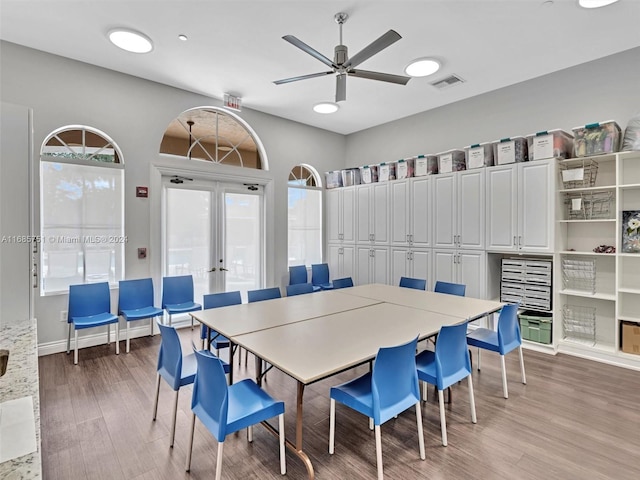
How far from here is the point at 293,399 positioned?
287 cm

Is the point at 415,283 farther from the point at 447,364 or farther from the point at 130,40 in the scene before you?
the point at 130,40

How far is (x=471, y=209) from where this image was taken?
4.48 meters

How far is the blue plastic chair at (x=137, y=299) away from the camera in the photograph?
13.2ft

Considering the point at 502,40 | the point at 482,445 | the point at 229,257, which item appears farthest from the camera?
the point at 229,257

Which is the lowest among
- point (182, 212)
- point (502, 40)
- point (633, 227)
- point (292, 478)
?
point (292, 478)

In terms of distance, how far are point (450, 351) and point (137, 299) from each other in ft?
12.2

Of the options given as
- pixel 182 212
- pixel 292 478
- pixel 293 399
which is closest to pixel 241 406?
pixel 292 478

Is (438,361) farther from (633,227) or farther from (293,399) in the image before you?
(633,227)

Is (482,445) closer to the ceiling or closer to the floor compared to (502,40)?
closer to the floor

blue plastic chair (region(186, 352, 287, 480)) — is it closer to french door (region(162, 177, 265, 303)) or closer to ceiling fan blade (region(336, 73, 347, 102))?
ceiling fan blade (region(336, 73, 347, 102))

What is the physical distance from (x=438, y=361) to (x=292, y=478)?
1168 mm

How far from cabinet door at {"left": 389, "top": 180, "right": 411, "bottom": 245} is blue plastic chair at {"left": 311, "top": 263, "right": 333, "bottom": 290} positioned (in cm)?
141

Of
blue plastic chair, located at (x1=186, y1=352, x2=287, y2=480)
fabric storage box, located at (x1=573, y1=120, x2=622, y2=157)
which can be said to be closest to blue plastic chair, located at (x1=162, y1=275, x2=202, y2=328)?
blue plastic chair, located at (x1=186, y1=352, x2=287, y2=480)

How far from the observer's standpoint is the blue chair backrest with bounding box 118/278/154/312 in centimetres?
411
